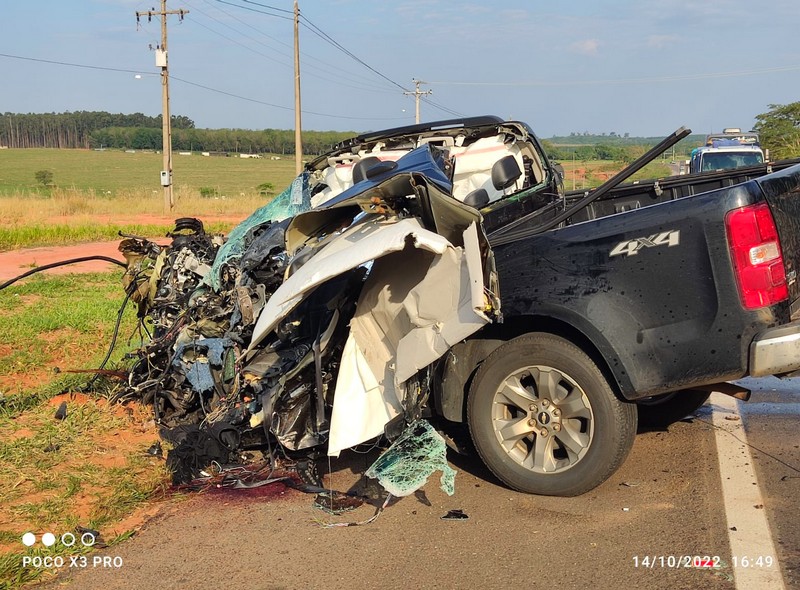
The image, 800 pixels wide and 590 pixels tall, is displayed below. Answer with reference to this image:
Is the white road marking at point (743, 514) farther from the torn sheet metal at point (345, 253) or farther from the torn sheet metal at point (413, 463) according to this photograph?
the torn sheet metal at point (345, 253)

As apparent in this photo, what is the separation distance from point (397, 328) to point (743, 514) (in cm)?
206

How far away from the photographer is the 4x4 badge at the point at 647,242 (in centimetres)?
417

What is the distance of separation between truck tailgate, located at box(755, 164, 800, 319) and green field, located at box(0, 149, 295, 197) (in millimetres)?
54590

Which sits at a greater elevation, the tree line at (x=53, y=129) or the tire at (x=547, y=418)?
the tree line at (x=53, y=129)

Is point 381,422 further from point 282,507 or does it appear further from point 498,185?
point 498,185

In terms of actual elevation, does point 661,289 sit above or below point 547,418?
above

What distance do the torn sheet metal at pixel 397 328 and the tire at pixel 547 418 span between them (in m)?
0.51

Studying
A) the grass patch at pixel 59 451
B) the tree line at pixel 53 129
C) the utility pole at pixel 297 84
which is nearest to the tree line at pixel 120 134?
the tree line at pixel 53 129

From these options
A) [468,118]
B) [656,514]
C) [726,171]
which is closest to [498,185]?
[468,118]

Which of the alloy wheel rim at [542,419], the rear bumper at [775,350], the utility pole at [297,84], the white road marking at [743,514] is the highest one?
the utility pole at [297,84]

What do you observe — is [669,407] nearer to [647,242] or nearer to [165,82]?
[647,242]

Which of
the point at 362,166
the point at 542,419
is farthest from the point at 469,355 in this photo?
the point at 362,166

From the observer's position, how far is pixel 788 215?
14.2 feet

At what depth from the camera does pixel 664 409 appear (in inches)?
227
